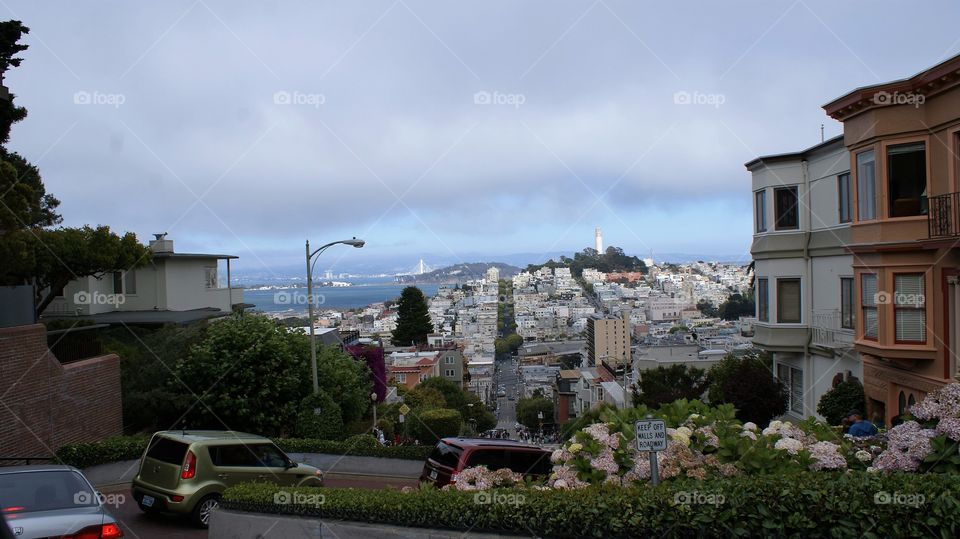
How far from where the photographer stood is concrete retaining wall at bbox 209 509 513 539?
7.97 m

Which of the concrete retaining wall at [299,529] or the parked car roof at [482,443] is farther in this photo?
the parked car roof at [482,443]

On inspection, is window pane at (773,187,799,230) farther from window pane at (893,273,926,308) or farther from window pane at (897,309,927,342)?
window pane at (897,309,927,342)

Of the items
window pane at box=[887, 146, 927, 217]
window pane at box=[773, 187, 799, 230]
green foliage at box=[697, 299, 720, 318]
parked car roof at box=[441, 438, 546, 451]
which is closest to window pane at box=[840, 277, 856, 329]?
window pane at box=[773, 187, 799, 230]

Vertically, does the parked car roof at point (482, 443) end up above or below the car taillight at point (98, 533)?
below

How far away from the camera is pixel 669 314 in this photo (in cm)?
14788

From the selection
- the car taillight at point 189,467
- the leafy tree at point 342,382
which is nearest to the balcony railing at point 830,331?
the leafy tree at point 342,382

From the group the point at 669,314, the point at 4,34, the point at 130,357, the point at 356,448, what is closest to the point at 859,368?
the point at 356,448

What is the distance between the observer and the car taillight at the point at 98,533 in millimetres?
7207

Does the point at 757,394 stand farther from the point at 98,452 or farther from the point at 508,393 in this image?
the point at 508,393

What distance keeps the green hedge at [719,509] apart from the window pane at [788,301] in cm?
1716

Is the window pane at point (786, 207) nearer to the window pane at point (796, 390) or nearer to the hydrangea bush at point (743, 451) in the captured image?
the window pane at point (796, 390)

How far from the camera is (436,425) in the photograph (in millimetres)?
25719

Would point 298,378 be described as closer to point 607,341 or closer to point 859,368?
point 859,368

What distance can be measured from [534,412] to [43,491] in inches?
3005
